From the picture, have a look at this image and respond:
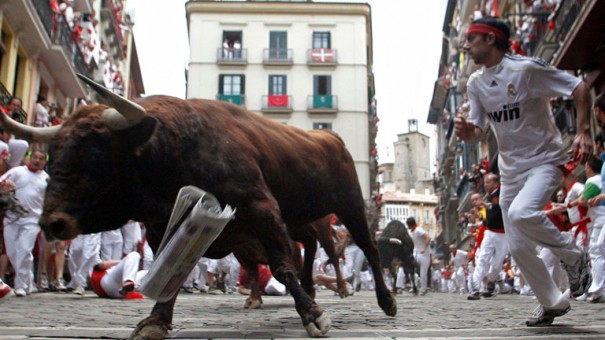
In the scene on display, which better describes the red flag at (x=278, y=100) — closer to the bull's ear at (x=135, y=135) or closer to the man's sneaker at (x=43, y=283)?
the man's sneaker at (x=43, y=283)

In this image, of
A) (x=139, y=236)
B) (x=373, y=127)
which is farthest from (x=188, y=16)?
(x=139, y=236)

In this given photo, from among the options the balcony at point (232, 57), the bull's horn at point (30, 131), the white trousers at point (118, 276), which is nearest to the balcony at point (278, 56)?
the balcony at point (232, 57)

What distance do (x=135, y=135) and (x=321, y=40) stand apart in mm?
50930

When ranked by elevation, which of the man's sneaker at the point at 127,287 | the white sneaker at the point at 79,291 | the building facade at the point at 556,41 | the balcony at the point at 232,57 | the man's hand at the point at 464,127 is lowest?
the white sneaker at the point at 79,291

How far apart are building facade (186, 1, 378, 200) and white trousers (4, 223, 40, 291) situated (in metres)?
41.7

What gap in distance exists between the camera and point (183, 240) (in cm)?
380

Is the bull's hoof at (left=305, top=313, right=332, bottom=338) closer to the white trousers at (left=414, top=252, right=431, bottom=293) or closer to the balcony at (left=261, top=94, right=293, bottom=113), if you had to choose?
the white trousers at (left=414, top=252, right=431, bottom=293)

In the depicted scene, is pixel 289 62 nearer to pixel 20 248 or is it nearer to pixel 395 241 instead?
pixel 395 241

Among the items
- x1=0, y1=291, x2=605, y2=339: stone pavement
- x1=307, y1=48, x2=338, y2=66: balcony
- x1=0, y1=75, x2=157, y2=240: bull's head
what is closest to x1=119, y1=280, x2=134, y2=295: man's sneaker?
x1=0, y1=291, x2=605, y2=339: stone pavement

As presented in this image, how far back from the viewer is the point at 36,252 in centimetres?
1342

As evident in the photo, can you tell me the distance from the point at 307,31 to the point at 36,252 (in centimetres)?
4299

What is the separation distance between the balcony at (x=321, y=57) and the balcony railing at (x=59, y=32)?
25.9m

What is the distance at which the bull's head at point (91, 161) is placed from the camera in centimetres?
434

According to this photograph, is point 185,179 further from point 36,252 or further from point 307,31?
point 307,31
